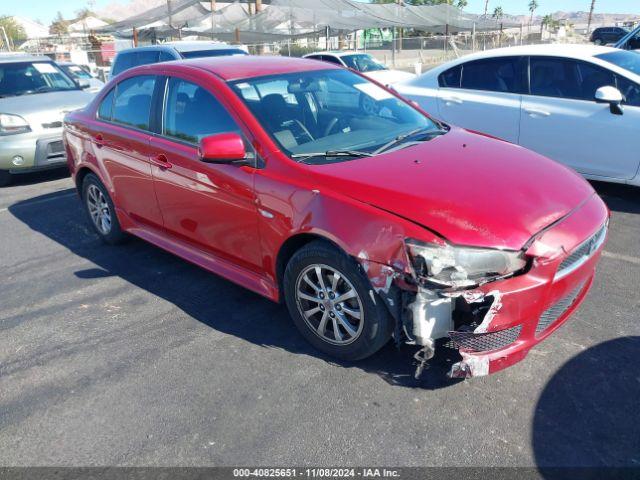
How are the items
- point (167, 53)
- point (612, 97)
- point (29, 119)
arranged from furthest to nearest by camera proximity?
point (167, 53) < point (29, 119) < point (612, 97)

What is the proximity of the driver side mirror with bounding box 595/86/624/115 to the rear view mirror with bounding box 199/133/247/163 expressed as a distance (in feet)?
12.5

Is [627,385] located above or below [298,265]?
below

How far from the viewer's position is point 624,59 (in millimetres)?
5840

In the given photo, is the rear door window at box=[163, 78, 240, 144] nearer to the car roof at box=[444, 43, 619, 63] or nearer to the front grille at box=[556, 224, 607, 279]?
the front grille at box=[556, 224, 607, 279]

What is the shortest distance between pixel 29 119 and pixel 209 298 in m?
5.26

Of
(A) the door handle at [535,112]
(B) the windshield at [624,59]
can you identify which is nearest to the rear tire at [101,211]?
(A) the door handle at [535,112]

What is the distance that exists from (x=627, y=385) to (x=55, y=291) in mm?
4187

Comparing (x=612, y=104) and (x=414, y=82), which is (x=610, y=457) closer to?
(x=612, y=104)

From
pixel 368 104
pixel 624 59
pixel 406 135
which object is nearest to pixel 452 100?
pixel 624 59

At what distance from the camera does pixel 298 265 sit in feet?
10.6

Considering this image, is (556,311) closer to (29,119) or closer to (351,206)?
(351,206)

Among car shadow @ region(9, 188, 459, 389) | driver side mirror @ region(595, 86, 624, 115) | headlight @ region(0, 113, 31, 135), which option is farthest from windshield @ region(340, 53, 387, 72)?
car shadow @ region(9, 188, 459, 389)

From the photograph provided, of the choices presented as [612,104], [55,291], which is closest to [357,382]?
[55,291]

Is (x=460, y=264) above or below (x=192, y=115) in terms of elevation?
below
